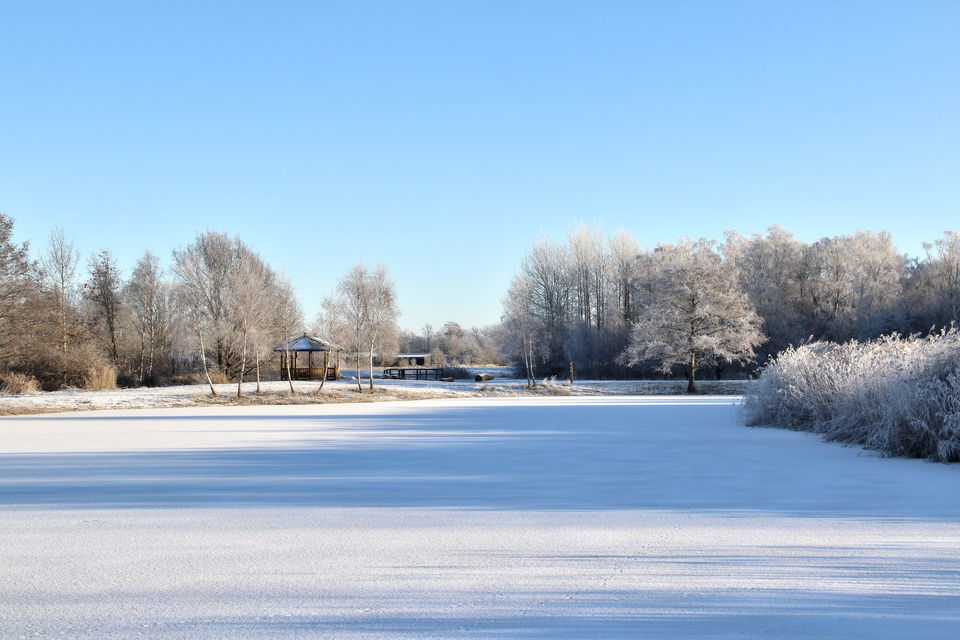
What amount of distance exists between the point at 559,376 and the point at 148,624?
164 ft

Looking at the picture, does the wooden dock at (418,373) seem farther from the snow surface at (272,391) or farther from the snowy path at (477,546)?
the snowy path at (477,546)

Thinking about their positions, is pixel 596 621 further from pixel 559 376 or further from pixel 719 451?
pixel 559 376

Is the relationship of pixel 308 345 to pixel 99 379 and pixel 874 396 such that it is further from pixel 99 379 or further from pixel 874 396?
pixel 874 396

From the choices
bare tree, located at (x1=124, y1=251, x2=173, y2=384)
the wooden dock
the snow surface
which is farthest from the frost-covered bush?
bare tree, located at (x1=124, y1=251, x2=173, y2=384)

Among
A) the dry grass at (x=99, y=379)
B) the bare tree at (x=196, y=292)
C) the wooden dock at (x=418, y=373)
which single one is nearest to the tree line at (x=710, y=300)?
the wooden dock at (x=418, y=373)

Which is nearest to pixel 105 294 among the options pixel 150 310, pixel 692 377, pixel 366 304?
pixel 150 310

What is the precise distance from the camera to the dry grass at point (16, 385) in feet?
95.2

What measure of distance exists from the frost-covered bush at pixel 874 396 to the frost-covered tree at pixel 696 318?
22.2m

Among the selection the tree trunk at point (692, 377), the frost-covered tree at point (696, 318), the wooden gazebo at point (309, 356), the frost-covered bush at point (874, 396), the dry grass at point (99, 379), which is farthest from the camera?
the wooden gazebo at point (309, 356)

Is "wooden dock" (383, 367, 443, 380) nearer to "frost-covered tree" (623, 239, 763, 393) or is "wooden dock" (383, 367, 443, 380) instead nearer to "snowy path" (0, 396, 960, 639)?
"frost-covered tree" (623, 239, 763, 393)

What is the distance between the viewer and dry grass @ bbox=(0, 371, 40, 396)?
29.0 m

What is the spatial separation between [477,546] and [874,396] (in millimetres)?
9444

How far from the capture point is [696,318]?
3941 centimetres

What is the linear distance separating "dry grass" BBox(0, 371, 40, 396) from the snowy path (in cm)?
2334
